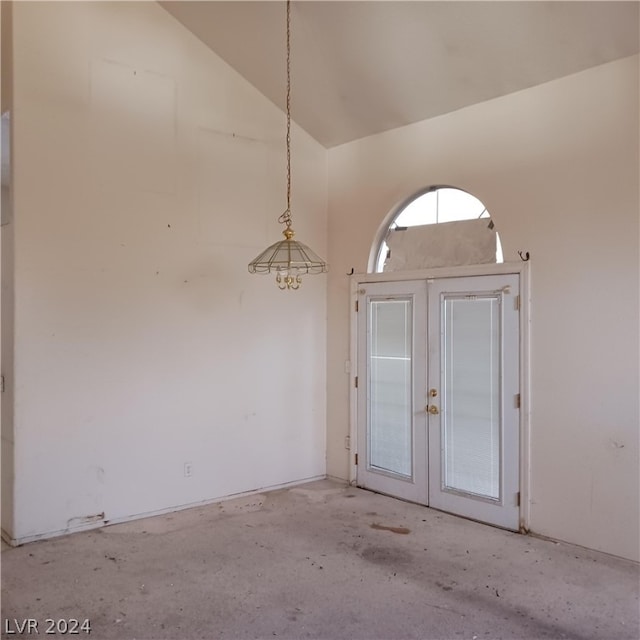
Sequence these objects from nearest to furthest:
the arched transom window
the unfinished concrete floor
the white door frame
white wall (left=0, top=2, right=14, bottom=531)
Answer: the unfinished concrete floor
white wall (left=0, top=2, right=14, bottom=531)
the white door frame
the arched transom window

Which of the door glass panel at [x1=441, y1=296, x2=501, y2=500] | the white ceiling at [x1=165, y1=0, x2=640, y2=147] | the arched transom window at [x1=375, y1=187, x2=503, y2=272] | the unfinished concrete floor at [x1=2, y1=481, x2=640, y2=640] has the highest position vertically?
the white ceiling at [x1=165, y1=0, x2=640, y2=147]

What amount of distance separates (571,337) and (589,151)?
1.28 m

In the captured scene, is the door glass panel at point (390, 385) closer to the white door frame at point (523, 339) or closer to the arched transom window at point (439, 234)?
the arched transom window at point (439, 234)

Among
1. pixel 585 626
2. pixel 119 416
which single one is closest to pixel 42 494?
pixel 119 416

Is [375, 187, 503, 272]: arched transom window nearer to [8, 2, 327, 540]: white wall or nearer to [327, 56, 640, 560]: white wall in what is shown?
[327, 56, 640, 560]: white wall

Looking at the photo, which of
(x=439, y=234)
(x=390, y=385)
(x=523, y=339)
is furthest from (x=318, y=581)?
(x=439, y=234)

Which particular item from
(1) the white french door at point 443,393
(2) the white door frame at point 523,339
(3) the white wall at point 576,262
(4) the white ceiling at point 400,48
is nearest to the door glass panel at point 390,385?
(1) the white french door at point 443,393

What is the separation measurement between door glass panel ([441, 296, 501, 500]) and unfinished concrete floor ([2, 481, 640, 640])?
368mm

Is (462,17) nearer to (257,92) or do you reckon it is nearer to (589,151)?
(589,151)

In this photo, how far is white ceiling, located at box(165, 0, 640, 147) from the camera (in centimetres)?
361

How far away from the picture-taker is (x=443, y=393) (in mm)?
4734

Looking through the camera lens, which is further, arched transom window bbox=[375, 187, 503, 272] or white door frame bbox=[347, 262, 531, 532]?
arched transom window bbox=[375, 187, 503, 272]

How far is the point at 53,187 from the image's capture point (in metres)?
4.14

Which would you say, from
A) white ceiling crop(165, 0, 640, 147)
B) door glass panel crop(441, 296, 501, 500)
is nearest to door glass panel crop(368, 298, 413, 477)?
door glass panel crop(441, 296, 501, 500)
